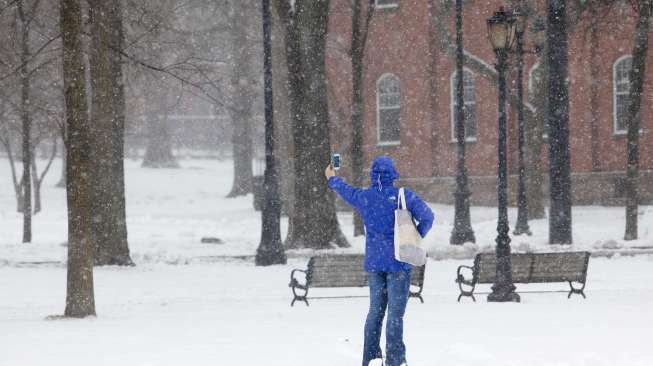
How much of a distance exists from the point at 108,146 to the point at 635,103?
12116 mm

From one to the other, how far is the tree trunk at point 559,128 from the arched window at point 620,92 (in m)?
11.5

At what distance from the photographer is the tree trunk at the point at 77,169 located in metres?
14.6

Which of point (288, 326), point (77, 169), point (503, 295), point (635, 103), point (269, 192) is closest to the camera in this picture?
point (288, 326)

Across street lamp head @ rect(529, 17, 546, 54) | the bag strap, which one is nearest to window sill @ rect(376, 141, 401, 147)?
street lamp head @ rect(529, 17, 546, 54)

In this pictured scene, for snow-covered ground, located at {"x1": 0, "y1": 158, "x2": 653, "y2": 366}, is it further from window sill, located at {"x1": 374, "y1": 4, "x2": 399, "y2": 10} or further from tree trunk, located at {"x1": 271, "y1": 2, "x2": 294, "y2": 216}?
window sill, located at {"x1": 374, "y1": 4, "x2": 399, "y2": 10}

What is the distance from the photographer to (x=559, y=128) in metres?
26.9

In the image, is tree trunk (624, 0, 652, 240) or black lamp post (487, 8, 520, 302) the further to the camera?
tree trunk (624, 0, 652, 240)

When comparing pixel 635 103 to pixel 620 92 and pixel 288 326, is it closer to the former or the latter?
pixel 620 92

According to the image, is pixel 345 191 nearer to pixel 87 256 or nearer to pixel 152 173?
pixel 87 256

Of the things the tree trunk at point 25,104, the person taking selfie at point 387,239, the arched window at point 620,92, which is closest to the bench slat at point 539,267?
the person taking selfie at point 387,239

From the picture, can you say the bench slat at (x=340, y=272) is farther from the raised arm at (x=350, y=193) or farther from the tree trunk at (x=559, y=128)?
the tree trunk at (x=559, y=128)

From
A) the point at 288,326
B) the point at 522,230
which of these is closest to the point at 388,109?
the point at 522,230

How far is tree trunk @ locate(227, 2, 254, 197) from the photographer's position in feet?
146

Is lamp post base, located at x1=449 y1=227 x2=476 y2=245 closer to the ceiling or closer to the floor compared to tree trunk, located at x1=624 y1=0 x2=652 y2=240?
closer to the floor
